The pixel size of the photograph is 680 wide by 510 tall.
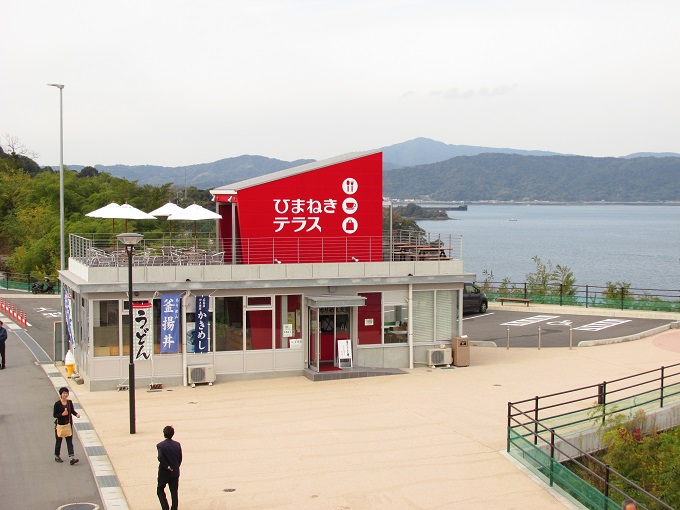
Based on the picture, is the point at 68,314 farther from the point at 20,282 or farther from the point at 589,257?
the point at 589,257

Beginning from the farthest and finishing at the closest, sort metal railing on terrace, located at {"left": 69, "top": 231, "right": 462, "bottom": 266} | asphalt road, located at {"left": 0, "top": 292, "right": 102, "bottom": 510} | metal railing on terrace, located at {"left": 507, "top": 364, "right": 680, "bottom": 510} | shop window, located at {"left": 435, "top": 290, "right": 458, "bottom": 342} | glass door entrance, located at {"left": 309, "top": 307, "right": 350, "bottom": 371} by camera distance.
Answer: shop window, located at {"left": 435, "top": 290, "right": 458, "bottom": 342} → glass door entrance, located at {"left": 309, "top": 307, "right": 350, "bottom": 371} → metal railing on terrace, located at {"left": 69, "top": 231, "right": 462, "bottom": 266} → asphalt road, located at {"left": 0, "top": 292, "right": 102, "bottom": 510} → metal railing on terrace, located at {"left": 507, "top": 364, "right": 680, "bottom": 510}

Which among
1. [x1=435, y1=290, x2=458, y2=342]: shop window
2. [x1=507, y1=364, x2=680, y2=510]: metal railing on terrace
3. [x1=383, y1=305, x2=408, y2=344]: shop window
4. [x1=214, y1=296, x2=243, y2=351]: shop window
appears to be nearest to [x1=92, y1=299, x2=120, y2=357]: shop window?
[x1=214, y1=296, x2=243, y2=351]: shop window

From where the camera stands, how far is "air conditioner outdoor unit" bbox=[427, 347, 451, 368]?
24359mm

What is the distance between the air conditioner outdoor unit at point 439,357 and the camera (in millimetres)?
24359

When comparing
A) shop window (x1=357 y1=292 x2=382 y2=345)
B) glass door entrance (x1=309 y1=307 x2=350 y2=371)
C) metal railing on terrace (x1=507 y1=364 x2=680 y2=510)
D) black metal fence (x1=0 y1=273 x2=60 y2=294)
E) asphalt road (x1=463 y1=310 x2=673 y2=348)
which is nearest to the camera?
metal railing on terrace (x1=507 y1=364 x2=680 y2=510)

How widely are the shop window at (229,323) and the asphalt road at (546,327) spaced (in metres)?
10.1

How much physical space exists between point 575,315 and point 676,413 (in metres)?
16.0

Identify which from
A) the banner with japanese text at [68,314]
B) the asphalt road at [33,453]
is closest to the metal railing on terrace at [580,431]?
the asphalt road at [33,453]

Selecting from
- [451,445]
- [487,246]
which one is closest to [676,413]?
[451,445]

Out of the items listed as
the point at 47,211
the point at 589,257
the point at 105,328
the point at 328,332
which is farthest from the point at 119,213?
the point at 589,257

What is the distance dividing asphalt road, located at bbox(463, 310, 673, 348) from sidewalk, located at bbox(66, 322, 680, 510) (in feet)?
13.3

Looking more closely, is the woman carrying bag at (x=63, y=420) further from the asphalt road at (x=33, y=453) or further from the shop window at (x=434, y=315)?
the shop window at (x=434, y=315)

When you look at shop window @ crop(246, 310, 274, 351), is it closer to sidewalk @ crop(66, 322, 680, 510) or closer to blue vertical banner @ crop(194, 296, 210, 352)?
sidewalk @ crop(66, 322, 680, 510)

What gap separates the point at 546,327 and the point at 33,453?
21.2 meters
